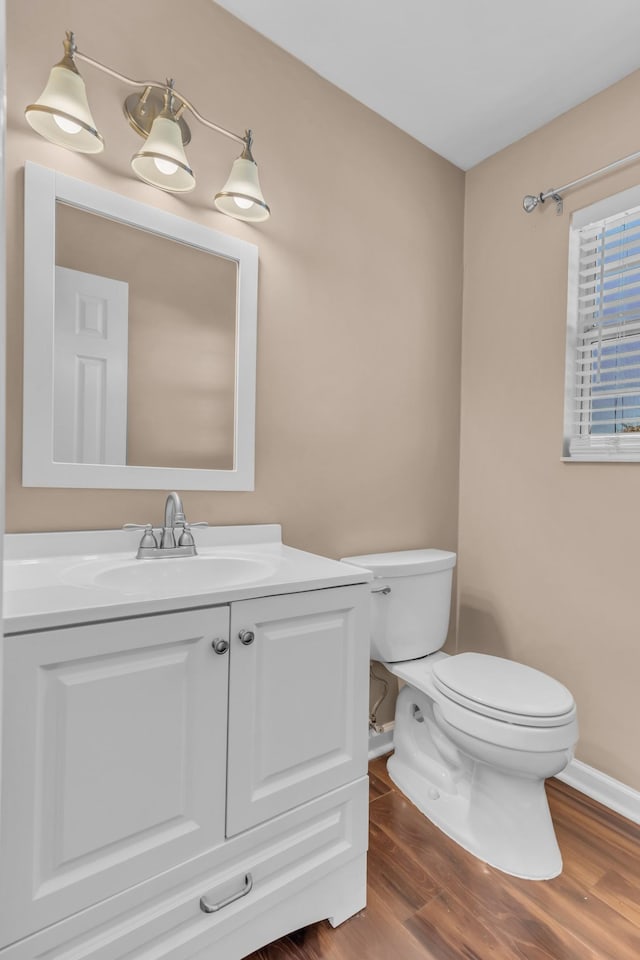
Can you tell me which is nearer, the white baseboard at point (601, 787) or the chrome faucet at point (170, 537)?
the chrome faucet at point (170, 537)

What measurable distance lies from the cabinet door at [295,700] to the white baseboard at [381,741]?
673mm

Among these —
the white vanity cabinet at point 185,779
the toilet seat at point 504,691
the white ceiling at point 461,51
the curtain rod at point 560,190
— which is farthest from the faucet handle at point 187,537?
the curtain rod at point 560,190

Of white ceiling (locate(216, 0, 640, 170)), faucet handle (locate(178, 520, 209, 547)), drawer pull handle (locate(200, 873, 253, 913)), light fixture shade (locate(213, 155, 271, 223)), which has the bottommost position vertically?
drawer pull handle (locate(200, 873, 253, 913))

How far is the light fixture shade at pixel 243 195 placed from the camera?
4.50ft

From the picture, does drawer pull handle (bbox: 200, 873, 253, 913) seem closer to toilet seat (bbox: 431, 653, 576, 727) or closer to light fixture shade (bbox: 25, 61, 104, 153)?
toilet seat (bbox: 431, 653, 576, 727)

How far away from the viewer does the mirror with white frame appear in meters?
1.17

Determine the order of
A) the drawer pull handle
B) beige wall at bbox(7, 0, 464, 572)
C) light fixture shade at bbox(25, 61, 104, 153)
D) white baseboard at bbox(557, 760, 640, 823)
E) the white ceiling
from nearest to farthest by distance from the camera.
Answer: the drawer pull handle < light fixture shade at bbox(25, 61, 104, 153) < beige wall at bbox(7, 0, 464, 572) < the white ceiling < white baseboard at bbox(557, 760, 640, 823)

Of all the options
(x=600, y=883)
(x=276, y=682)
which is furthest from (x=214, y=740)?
(x=600, y=883)

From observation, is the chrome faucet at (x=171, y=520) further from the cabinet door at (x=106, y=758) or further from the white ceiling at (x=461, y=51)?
the white ceiling at (x=461, y=51)

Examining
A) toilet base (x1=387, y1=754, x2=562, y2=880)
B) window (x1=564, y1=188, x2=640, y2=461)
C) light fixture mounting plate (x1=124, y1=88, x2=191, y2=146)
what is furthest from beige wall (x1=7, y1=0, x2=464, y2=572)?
toilet base (x1=387, y1=754, x2=562, y2=880)

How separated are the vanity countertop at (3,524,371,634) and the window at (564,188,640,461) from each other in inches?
43.3

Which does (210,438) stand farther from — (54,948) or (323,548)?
(54,948)

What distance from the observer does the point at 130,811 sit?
85 cm

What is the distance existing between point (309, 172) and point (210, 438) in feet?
3.21
